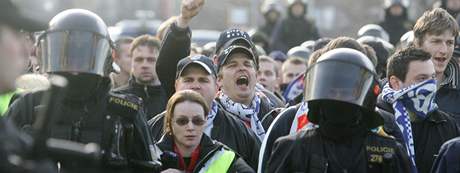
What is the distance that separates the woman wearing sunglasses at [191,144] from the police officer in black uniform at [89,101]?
2.88 ft

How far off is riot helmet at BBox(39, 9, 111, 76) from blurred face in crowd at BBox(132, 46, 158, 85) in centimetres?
399

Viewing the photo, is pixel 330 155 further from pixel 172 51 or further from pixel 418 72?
pixel 172 51

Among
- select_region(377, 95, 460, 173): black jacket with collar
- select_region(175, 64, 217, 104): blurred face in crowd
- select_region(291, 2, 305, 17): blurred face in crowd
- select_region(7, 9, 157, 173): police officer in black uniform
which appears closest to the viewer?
select_region(7, 9, 157, 173): police officer in black uniform

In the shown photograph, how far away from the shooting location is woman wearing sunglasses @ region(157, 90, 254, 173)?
8133 mm

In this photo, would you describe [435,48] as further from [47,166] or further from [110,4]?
[110,4]

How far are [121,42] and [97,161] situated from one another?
7912 mm

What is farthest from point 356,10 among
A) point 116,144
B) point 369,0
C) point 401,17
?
point 116,144

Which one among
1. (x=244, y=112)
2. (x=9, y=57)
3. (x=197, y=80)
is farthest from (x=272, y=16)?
(x=9, y=57)

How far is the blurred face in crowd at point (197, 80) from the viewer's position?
9.09 metres

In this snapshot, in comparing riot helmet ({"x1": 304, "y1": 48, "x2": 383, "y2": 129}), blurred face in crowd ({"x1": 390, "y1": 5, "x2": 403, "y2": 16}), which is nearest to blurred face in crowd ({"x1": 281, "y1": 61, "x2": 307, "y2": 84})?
blurred face in crowd ({"x1": 390, "y1": 5, "x2": 403, "y2": 16})

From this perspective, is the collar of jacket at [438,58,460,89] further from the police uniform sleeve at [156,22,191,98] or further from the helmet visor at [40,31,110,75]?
the helmet visor at [40,31,110,75]

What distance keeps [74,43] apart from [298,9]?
11.6 meters

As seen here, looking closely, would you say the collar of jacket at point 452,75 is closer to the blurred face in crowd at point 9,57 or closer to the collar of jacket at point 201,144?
the collar of jacket at point 201,144

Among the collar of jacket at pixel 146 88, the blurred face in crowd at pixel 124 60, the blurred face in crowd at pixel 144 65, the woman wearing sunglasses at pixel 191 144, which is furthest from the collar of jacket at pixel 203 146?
the blurred face in crowd at pixel 124 60
